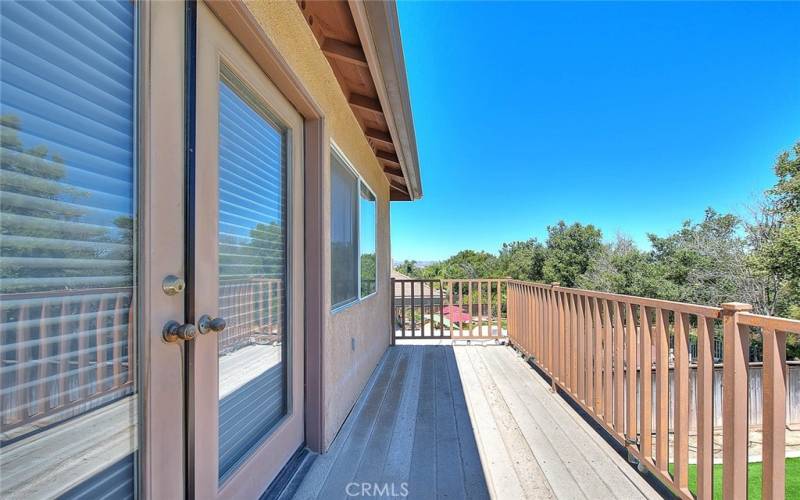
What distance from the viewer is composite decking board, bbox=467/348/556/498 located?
173 centimetres

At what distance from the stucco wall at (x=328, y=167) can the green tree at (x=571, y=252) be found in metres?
21.6

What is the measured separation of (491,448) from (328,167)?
1994 millimetres

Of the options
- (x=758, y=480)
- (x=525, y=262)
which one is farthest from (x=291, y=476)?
(x=525, y=262)

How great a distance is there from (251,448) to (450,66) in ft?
38.1

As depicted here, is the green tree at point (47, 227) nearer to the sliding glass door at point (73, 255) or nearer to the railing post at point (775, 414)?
the sliding glass door at point (73, 255)

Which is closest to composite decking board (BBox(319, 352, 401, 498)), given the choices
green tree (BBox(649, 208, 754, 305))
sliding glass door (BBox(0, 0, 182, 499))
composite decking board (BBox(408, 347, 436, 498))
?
composite decking board (BBox(408, 347, 436, 498))

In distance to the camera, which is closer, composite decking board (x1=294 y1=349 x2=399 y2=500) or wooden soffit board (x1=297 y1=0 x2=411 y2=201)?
composite decking board (x1=294 y1=349 x2=399 y2=500)

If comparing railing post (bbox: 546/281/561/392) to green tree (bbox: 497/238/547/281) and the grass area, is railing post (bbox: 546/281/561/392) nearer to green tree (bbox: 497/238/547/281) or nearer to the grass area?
the grass area

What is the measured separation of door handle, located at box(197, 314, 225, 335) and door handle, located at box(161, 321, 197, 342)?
2.6 inches

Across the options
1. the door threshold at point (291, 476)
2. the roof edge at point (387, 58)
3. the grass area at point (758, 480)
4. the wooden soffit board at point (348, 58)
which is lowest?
the grass area at point (758, 480)

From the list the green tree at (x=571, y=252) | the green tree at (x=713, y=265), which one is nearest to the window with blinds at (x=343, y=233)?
the green tree at (x=713, y=265)

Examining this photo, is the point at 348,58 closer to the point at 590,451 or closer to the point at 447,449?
the point at 447,449

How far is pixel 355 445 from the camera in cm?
215

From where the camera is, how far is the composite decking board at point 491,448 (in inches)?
68.5
